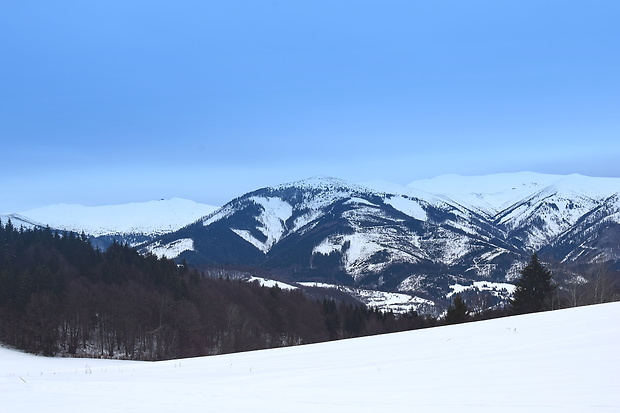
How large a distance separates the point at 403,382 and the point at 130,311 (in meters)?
70.5

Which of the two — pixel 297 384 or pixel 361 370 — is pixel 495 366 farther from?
pixel 297 384

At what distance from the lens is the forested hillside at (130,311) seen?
74.2 m

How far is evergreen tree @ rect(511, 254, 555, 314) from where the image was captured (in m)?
57.1

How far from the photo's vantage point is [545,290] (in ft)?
189

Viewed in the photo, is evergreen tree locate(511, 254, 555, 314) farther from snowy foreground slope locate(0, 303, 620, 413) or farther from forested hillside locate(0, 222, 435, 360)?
snowy foreground slope locate(0, 303, 620, 413)

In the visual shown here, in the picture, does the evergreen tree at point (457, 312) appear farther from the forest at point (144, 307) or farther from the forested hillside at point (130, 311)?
the forested hillside at point (130, 311)

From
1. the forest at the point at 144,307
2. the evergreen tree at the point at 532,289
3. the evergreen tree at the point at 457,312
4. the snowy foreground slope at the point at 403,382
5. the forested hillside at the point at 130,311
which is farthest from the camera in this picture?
the forested hillside at the point at 130,311

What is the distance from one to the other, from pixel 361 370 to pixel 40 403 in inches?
350

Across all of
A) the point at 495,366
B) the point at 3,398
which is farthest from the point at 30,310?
the point at 495,366

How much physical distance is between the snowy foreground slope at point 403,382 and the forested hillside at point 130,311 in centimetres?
5951

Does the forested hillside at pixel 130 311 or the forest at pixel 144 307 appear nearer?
the forest at pixel 144 307

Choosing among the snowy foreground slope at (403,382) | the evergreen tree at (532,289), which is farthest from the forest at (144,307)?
the snowy foreground slope at (403,382)

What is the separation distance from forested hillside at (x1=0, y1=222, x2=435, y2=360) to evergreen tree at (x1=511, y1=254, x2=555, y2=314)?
104ft

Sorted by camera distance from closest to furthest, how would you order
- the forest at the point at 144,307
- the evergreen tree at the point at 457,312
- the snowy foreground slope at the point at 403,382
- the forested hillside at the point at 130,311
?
the snowy foreground slope at the point at 403,382 → the evergreen tree at the point at 457,312 → the forest at the point at 144,307 → the forested hillside at the point at 130,311
